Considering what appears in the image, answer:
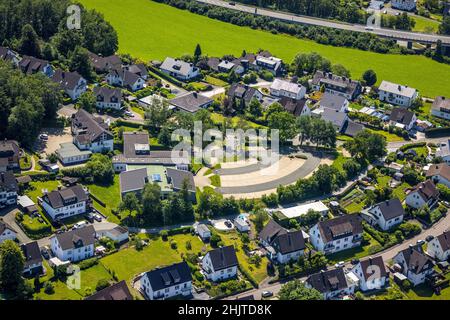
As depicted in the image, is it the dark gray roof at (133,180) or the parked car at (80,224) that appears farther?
the dark gray roof at (133,180)

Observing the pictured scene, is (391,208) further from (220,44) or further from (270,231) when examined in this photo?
(220,44)

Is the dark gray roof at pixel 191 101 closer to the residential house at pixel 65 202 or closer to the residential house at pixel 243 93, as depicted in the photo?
the residential house at pixel 243 93

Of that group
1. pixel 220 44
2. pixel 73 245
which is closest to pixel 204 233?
pixel 73 245

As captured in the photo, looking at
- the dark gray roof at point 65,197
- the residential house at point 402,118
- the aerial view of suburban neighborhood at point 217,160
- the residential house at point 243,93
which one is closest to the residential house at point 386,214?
the aerial view of suburban neighborhood at point 217,160

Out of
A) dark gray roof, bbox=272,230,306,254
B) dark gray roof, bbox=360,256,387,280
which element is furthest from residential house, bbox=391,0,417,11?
dark gray roof, bbox=360,256,387,280

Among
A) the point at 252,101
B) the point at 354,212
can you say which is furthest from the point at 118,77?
the point at 354,212

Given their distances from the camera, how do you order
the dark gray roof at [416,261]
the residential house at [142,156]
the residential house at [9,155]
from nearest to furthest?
the dark gray roof at [416,261] → the residential house at [9,155] → the residential house at [142,156]
